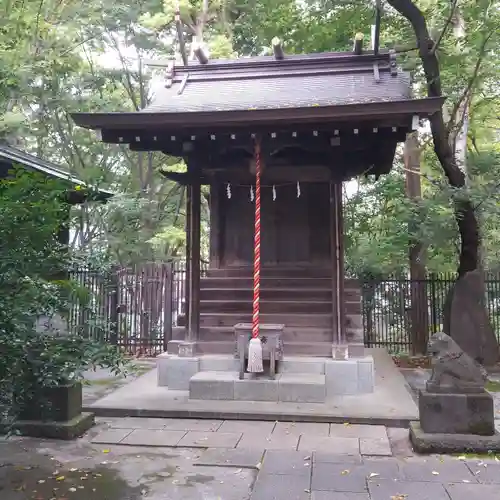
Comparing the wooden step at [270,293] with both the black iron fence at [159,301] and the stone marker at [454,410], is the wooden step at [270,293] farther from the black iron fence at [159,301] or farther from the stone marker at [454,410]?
the stone marker at [454,410]

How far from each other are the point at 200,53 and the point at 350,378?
21.5ft

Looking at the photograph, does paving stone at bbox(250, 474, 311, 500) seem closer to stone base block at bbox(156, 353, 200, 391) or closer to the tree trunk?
stone base block at bbox(156, 353, 200, 391)

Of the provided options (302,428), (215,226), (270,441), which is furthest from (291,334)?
(270,441)

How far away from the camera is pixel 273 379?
6.84 m

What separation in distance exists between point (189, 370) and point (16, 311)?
4412 mm

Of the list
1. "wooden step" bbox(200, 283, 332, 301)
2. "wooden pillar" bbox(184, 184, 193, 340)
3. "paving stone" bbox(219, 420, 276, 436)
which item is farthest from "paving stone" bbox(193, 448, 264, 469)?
"wooden step" bbox(200, 283, 332, 301)

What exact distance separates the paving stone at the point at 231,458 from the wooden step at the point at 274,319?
10.2ft

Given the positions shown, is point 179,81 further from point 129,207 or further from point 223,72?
point 129,207

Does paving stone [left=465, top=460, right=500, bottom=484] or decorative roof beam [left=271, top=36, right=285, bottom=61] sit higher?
decorative roof beam [left=271, top=36, right=285, bottom=61]

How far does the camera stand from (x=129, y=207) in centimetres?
1377

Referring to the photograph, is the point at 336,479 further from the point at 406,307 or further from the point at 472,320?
the point at 406,307

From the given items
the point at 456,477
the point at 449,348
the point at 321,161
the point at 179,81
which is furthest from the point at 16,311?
the point at 179,81

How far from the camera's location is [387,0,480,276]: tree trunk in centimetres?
807

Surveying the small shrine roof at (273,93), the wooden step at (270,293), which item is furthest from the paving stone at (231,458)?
the small shrine roof at (273,93)
